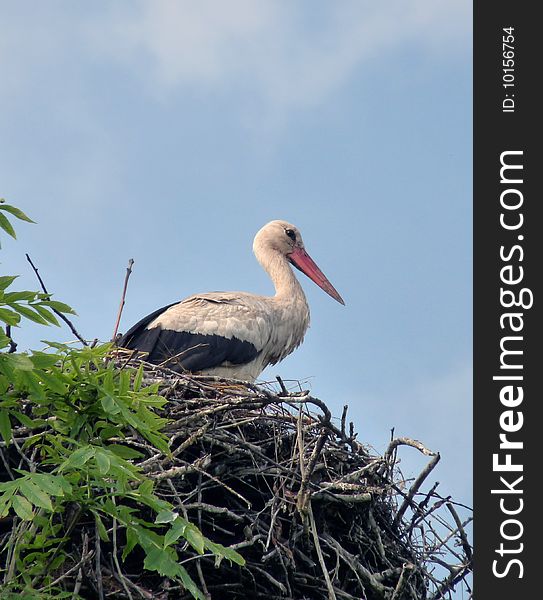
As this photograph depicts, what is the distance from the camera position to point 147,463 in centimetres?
500

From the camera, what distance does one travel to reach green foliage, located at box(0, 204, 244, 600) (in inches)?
150

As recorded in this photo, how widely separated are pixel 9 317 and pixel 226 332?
419 centimetres

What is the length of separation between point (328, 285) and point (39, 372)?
5.87 m

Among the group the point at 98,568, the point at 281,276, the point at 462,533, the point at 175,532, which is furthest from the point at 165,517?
the point at 281,276

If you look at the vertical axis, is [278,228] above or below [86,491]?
above

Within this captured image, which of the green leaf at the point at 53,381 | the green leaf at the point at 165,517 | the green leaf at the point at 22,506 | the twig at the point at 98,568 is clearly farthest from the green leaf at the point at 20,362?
the twig at the point at 98,568

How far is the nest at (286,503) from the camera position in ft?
17.2

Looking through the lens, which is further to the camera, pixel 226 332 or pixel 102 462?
pixel 226 332

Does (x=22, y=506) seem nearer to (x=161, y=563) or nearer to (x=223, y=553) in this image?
(x=161, y=563)

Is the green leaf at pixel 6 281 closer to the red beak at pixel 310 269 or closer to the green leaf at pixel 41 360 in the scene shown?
the green leaf at pixel 41 360

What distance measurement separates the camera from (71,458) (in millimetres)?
3793

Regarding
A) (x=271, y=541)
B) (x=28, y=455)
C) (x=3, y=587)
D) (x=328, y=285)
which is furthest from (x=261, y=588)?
(x=328, y=285)

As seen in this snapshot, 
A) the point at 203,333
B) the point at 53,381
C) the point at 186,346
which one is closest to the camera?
the point at 53,381

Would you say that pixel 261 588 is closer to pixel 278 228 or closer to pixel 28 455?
pixel 28 455
